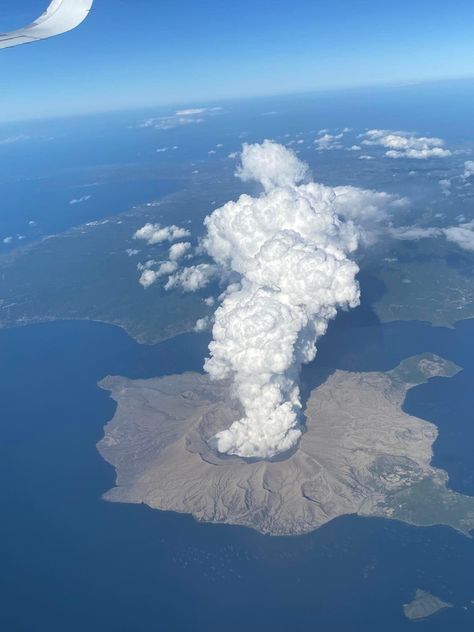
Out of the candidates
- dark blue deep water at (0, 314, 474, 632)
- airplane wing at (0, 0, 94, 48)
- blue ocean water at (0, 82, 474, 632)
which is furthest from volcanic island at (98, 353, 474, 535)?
airplane wing at (0, 0, 94, 48)

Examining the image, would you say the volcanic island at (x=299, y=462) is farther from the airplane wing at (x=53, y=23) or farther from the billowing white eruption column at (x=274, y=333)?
the airplane wing at (x=53, y=23)

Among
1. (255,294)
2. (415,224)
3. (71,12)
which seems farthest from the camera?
(415,224)

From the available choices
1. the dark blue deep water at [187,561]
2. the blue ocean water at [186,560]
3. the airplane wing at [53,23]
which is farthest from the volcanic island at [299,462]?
the airplane wing at [53,23]

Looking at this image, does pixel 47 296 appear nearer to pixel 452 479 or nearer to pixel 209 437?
pixel 209 437

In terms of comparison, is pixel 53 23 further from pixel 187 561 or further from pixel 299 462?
pixel 299 462

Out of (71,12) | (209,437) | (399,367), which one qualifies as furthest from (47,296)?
(71,12)

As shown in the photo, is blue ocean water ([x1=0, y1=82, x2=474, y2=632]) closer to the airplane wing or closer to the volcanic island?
the volcanic island
